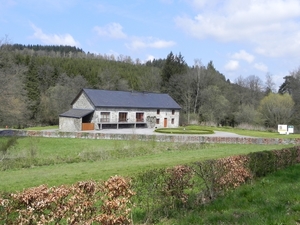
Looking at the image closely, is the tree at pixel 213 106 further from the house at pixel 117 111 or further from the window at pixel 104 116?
the window at pixel 104 116

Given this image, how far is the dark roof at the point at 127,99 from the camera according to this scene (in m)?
46.1

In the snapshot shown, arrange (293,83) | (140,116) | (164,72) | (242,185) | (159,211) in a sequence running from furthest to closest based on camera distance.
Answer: (164,72)
(293,83)
(140,116)
(242,185)
(159,211)

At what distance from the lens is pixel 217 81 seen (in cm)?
6612

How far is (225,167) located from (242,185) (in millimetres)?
1131

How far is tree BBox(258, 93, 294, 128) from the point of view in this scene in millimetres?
51344

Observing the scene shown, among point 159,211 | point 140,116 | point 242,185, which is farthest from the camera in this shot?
point 140,116

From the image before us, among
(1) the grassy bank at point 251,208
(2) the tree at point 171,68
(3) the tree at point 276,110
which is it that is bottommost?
(1) the grassy bank at point 251,208

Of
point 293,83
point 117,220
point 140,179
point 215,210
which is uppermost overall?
point 293,83

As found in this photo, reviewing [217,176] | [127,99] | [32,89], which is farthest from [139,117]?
[217,176]

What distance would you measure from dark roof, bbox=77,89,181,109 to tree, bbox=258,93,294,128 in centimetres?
1590

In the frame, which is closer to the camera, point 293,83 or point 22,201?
point 22,201

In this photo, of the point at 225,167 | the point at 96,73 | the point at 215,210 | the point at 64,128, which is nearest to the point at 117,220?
the point at 215,210

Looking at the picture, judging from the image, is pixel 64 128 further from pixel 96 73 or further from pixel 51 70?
pixel 96 73

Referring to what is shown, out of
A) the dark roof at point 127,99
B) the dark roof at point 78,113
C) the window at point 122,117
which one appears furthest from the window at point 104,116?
the window at point 122,117
